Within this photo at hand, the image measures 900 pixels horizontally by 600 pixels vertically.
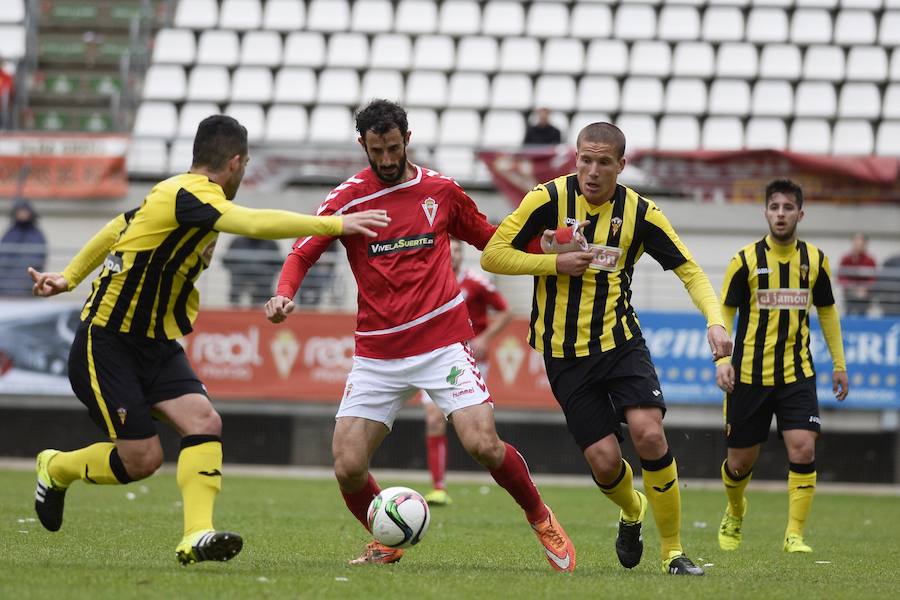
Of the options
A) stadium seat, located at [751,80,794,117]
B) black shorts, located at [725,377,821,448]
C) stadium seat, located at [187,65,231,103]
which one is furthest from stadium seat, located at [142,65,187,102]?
black shorts, located at [725,377,821,448]

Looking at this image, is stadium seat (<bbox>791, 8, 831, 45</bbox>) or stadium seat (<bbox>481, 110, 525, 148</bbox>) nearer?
stadium seat (<bbox>481, 110, 525, 148</bbox>)

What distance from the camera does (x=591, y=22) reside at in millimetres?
21938

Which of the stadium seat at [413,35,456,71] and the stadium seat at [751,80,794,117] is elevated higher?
the stadium seat at [413,35,456,71]

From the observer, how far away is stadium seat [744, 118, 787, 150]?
19844 mm

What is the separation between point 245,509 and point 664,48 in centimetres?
1356

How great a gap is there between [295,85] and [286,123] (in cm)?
104

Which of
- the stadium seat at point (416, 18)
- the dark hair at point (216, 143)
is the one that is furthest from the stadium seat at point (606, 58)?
the dark hair at point (216, 143)

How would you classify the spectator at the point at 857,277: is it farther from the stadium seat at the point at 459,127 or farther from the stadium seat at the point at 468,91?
the stadium seat at the point at 468,91

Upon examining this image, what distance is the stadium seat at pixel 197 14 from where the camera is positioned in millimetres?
22312

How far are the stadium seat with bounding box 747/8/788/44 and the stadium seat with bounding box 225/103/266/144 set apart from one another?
8.20 meters

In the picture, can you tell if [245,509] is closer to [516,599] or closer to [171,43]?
[516,599]

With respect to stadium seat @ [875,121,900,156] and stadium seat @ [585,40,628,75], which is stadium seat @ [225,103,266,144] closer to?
stadium seat @ [585,40,628,75]

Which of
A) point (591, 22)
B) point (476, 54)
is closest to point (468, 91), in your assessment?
point (476, 54)

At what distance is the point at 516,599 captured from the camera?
5.04 m
